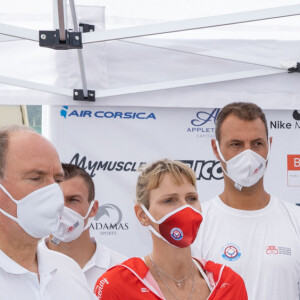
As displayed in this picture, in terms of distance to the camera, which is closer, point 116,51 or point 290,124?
point 116,51

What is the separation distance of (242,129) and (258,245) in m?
0.59

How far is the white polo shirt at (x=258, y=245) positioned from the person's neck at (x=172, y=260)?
422mm

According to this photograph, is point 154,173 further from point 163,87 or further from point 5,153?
point 163,87

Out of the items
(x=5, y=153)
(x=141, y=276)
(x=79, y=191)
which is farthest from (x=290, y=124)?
(x=5, y=153)

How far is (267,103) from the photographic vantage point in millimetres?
4312

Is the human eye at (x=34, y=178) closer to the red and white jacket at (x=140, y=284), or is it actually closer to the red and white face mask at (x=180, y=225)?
the red and white jacket at (x=140, y=284)

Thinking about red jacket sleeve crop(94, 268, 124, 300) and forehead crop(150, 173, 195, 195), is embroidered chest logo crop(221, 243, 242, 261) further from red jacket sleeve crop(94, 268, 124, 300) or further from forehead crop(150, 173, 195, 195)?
red jacket sleeve crop(94, 268, 124, 300)

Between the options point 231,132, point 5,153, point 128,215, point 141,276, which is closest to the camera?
point 5,153

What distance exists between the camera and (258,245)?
3.40 metres

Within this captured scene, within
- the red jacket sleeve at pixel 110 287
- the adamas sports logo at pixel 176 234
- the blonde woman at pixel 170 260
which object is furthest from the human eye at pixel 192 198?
the red jacket sleeve at pixel 110 287

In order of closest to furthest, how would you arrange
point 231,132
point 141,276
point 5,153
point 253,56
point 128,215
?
1. point 5,153
2. point 141,276
3. point 231,132
4. point 253,56
5. point 128,215

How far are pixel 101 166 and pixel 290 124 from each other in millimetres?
1256

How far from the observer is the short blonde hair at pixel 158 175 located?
2957 millimetres

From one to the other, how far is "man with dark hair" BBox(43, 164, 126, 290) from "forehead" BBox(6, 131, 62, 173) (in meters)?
1.20
